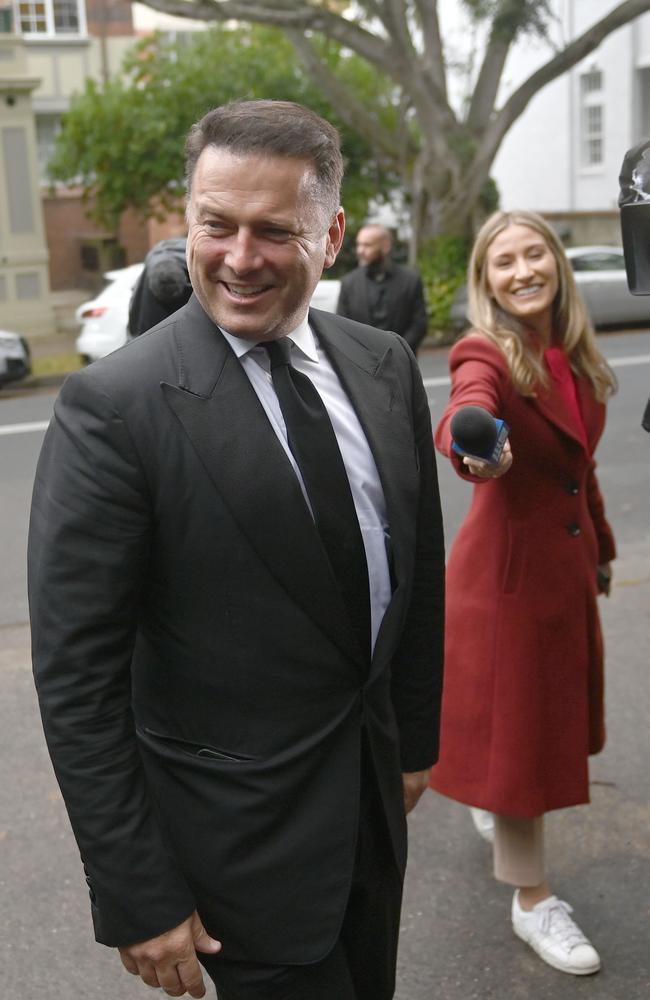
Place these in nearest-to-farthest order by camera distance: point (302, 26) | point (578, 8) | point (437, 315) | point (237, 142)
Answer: point (237, 142), point (302, 26), point (437, 315), point (578, 8)

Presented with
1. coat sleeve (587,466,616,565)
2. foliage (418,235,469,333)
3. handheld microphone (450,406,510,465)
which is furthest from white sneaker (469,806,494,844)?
foliage (418,235,469,333)

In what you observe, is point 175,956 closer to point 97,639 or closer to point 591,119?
point 97,639

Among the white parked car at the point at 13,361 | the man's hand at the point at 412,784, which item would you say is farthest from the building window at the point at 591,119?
the man's hand at the point at 412,784

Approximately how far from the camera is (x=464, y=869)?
12.2ft

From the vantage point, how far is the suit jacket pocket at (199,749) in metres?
2.01

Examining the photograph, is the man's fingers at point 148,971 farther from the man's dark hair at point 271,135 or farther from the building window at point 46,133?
the building window at point 46,133

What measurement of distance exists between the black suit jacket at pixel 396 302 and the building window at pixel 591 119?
19582mm

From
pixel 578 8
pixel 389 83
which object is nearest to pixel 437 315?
pixel 389 83

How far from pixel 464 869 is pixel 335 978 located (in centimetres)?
168

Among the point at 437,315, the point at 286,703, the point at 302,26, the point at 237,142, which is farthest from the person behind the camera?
the point at 437,315

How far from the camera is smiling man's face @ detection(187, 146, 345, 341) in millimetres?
1881

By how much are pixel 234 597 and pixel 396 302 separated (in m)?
7.19

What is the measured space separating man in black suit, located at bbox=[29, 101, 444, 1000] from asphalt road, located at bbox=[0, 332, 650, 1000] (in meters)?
1.21

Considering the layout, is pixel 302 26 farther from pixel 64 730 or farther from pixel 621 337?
pixel 64 730
